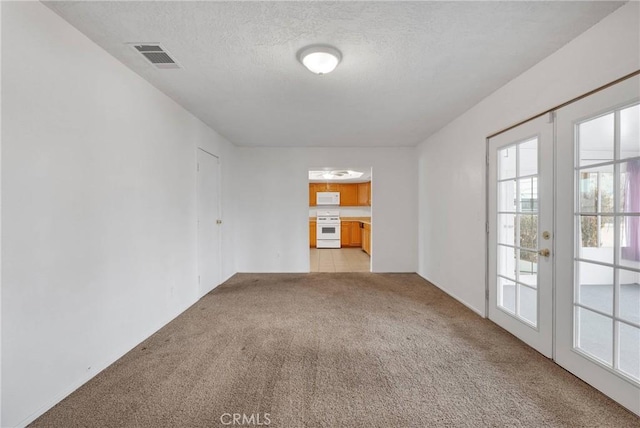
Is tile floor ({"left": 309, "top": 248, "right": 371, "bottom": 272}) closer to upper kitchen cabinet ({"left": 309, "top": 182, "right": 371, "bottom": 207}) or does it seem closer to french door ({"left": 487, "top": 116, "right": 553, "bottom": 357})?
upper kitchen cabinet ({"left": 309, "top": 182, "right": 371, "bottom": 207})

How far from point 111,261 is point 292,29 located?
2.16 metres

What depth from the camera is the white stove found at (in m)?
8.16

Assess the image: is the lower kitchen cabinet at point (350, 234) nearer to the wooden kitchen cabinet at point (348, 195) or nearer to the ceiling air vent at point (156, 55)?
the wooden kitchen cabinet at point (348, 195)

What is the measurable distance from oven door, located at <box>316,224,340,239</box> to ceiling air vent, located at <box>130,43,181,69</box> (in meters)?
6.34

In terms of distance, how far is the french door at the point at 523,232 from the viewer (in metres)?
2.11

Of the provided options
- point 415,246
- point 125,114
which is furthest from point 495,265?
point 125,114

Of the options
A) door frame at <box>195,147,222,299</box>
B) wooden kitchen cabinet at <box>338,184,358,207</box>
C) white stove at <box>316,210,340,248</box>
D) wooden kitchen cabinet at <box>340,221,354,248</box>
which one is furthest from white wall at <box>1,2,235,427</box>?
wooden kitchen cabinet at <box>338,184,358,207</box>

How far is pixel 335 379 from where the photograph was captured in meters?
1.86

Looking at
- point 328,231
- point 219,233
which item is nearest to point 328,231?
point 328,231

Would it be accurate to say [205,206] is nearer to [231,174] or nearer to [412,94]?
[231,174]

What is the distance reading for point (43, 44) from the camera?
1.55 m

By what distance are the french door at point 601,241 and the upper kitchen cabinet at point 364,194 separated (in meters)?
6.05

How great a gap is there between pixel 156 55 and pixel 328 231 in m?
6.60

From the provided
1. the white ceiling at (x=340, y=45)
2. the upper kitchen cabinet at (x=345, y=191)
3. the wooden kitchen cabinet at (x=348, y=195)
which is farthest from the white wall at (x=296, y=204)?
the wooden kitchen cabinet at (x=348, y=195)
